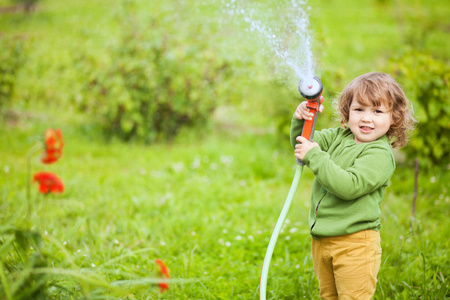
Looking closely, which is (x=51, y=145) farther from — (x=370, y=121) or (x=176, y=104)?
(x=176, y=104)

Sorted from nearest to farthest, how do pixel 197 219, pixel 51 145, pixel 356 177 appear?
pixel 51 145 → pixel 356 177 → pixel 197 219

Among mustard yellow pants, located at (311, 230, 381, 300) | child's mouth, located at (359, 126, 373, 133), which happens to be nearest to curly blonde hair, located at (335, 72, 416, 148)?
child's mouth, located at (359, 126, 373, 133)

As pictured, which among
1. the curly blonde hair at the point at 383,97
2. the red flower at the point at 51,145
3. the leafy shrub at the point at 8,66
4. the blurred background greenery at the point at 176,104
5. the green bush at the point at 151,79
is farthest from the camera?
the leafy shrub at the point at 8,66

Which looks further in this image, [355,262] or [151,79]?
[151,79]

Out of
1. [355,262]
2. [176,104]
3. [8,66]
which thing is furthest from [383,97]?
[8,66]

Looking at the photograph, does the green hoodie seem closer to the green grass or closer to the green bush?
the green grass

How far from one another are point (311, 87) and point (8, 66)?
551 centimetres

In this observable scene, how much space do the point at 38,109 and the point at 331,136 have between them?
575 centimetres

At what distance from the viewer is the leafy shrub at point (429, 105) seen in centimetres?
400

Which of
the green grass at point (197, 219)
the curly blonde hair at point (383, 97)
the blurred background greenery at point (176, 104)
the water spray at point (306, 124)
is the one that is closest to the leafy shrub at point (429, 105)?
the blurred background greenery at point (176, 104)

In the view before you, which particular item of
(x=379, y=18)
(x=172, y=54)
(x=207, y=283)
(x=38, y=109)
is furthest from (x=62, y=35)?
(x=379, y=18)

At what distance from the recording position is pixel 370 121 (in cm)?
180

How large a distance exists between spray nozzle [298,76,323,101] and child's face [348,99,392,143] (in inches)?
11.0

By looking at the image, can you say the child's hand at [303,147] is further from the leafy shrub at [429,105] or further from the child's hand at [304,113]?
the leafy shrub at [429,105]
